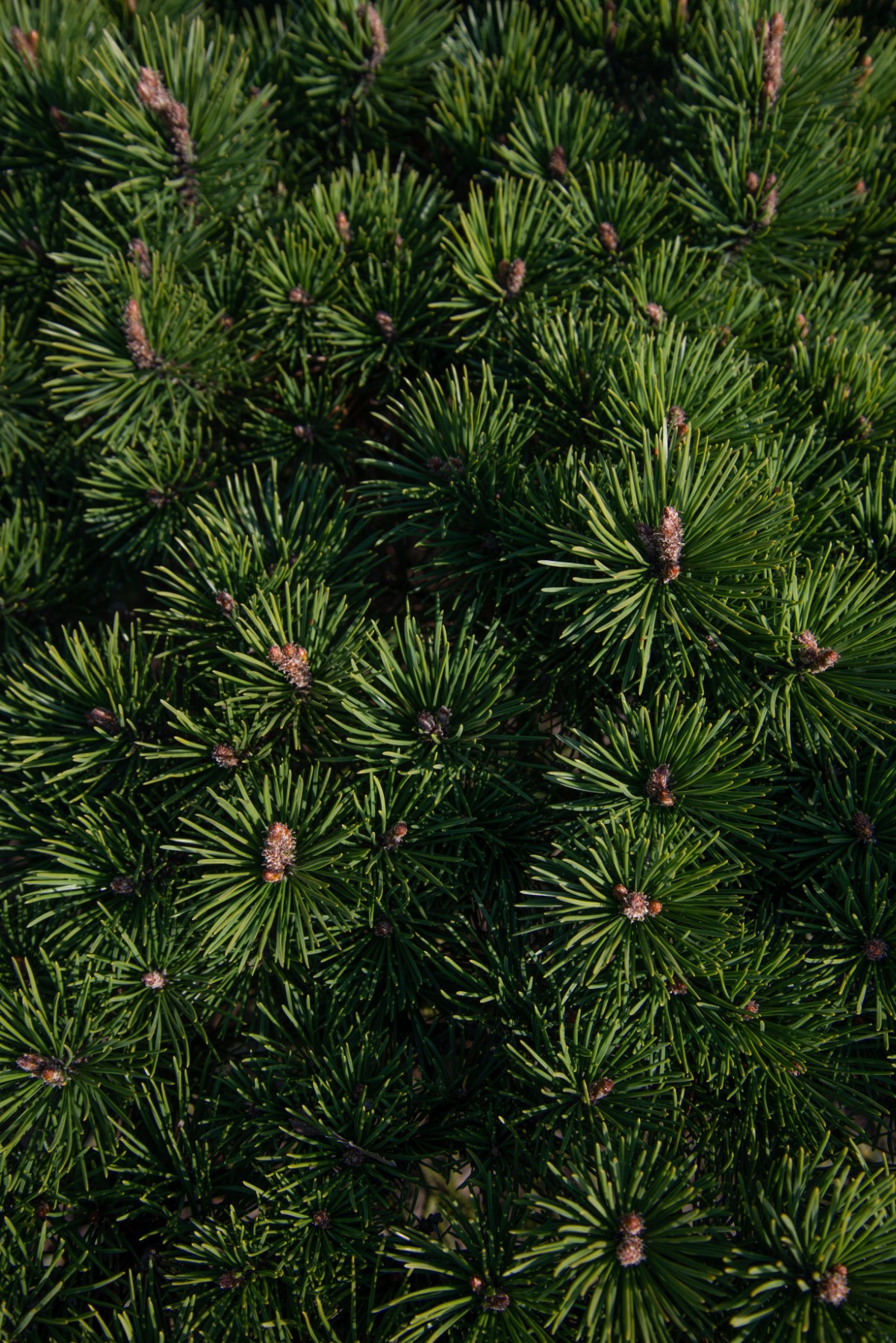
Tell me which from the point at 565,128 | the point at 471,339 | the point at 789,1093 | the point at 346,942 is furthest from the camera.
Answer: the point at 565,128

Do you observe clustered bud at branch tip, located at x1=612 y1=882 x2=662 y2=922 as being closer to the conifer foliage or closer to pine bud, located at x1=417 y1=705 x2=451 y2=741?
the conifer foliage

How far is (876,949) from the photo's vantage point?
0.72 m

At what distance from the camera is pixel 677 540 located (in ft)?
2.28

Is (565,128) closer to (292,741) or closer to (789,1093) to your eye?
(292,741)

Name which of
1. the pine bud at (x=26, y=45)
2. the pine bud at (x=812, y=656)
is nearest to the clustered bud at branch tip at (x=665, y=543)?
the pine bud at (x=812, y=656)

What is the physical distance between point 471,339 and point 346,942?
2.16ft

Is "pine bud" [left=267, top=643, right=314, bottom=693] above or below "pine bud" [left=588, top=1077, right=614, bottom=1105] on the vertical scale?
above

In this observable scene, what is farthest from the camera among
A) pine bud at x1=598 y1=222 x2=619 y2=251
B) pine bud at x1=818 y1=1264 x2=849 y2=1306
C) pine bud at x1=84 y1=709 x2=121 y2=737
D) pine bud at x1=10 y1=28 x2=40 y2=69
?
pine bud at x1=10 y1=28 x2=40 y2=69

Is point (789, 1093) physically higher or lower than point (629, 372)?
lower

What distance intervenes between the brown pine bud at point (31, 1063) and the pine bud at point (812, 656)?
0.77 meters

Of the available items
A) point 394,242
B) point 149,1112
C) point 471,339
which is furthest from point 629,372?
point 149,1112

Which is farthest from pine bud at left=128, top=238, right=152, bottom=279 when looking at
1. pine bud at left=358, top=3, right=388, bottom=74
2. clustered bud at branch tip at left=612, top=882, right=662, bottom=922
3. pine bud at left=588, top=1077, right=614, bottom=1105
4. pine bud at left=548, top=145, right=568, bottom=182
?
pine bud at left=588, top=1077, right=614, bottom=1105

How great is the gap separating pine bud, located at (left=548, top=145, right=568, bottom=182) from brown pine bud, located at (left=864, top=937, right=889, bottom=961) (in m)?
0.92

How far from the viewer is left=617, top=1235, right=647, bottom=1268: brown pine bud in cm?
60
